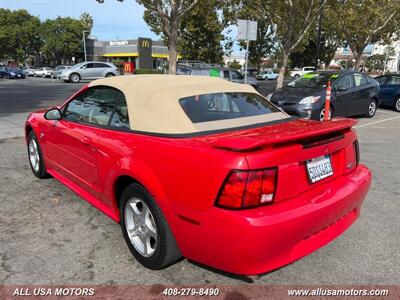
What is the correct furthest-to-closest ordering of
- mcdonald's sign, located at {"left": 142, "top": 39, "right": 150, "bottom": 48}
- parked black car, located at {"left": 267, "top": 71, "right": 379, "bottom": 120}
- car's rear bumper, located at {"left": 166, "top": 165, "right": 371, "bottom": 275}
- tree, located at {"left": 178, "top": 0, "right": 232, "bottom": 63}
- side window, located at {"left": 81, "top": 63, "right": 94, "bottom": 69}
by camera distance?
1. mcdonald's sign, located at {"left": 142, "top": 39, "right": 150, "bottom": 48}
2. tree, located at {"left": 178, "top": 0, "right": 232, "bottom": 63}
3. side window, located at {"left": 81, "top": 63, "right": 94, "bottom": 69}
4. parked black car, located at {"left": 267, "top": 71, "right": 379, "bottom": 120}
5. car's rear bumper, located at {"left": 166, "top": 165, "right": 371, "bottom": 275}

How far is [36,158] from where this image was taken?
16.8 feet

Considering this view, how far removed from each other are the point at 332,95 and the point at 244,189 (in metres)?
8.90

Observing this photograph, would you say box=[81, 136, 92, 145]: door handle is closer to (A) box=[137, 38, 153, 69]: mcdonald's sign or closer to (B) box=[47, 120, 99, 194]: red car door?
(B) box=[47, 120, 99, 194]: red car door

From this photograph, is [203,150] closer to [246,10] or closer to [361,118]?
[361,118]

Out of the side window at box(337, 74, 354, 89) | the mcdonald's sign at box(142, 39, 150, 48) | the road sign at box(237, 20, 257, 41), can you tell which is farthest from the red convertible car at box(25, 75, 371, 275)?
the mcdonald's sign at box(142, 39, 150, 48)

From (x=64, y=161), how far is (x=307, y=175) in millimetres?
2656

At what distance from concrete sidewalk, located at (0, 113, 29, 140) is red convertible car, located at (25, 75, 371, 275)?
516cm

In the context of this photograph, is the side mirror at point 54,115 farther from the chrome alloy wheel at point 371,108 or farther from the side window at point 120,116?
the chrome alloy wheel at point 371,108

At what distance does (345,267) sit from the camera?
3.09 metres

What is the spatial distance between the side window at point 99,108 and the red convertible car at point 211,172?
0.05 ft

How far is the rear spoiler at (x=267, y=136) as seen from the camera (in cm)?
239

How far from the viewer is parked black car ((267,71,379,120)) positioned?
990cm

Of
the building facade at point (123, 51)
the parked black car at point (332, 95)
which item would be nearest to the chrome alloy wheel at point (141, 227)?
the parked black car at point (332, 95)

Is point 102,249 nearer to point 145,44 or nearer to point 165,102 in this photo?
point 165,102
